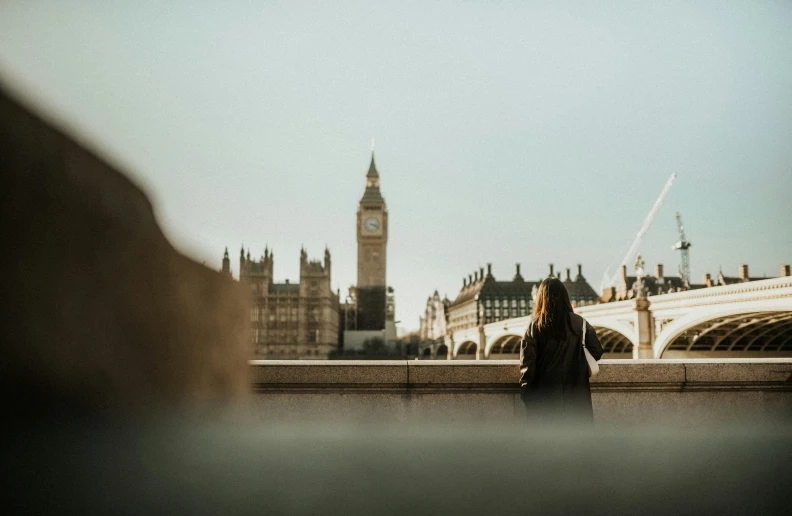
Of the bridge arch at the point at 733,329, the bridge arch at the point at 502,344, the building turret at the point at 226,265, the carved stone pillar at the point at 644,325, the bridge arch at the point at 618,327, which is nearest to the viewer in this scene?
the building turret at the point at 226,265

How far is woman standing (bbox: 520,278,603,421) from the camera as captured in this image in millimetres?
3162

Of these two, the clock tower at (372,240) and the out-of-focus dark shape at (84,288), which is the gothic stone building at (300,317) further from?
the out-of-focus dark shape at (84,288)

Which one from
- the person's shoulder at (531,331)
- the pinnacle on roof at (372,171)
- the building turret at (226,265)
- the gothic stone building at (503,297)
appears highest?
the pinnacle on roof at (372,171)

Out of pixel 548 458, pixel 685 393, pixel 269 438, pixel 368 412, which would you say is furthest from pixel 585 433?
pixel 685 393

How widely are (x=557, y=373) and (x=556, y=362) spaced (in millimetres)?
64

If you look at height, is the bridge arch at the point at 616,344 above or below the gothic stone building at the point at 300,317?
below

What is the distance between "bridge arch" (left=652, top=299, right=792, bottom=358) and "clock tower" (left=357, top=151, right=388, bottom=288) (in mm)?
76167

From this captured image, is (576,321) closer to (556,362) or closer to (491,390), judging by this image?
(556,362)

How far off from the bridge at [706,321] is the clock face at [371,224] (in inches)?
2815

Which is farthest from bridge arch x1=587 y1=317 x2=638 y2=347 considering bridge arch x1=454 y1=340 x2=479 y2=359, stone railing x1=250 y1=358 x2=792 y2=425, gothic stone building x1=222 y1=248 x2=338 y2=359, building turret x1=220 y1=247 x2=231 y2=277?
gothic stone building x1=222 y1=248 x2=338 y2=359

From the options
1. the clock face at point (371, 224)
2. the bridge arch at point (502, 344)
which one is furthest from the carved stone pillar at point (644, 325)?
the clock face at point (371, 224)

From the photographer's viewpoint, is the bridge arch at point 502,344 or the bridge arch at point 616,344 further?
the bridge arch at point 502,344

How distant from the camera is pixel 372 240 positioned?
4766 inches

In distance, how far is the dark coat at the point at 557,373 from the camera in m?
3.15
